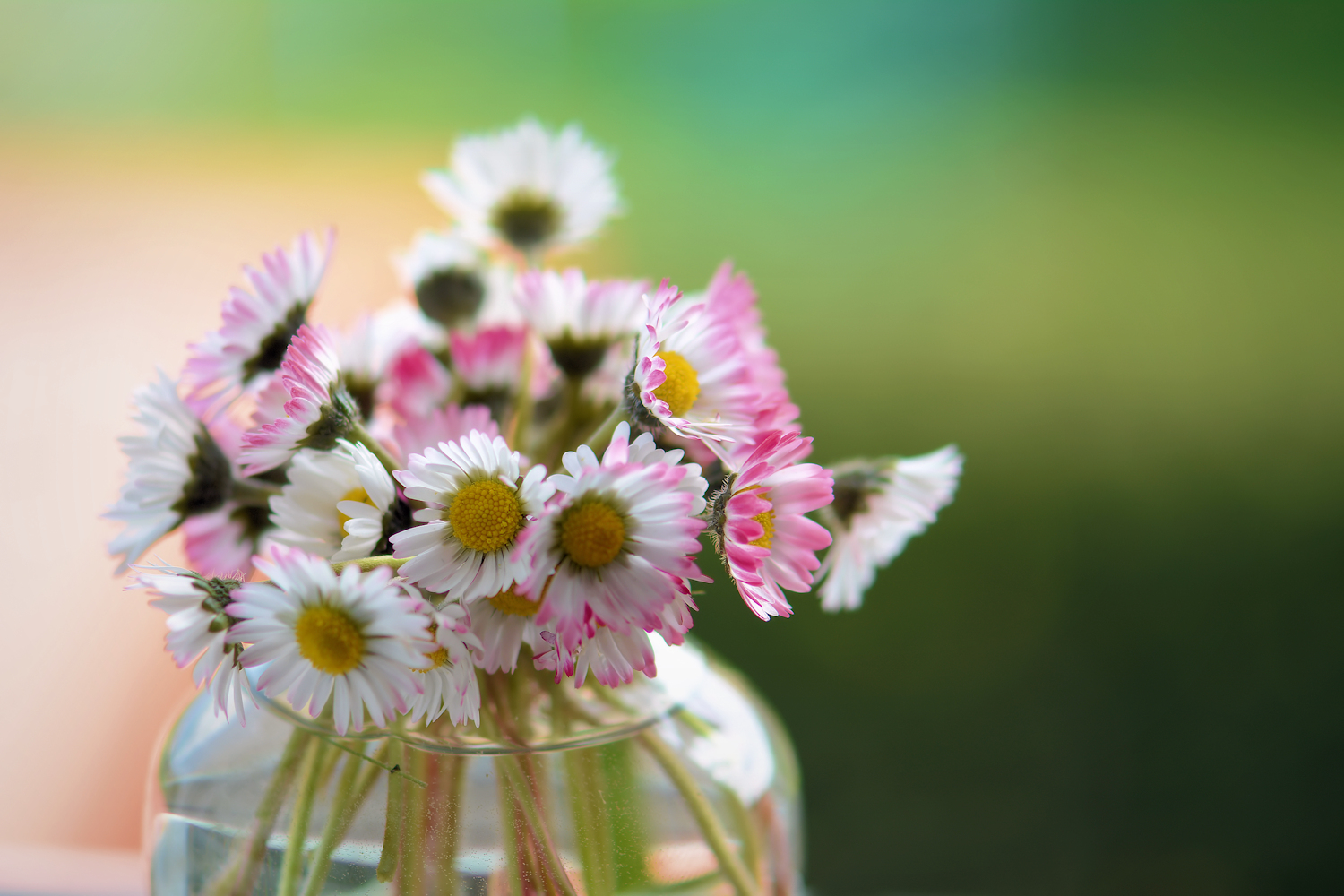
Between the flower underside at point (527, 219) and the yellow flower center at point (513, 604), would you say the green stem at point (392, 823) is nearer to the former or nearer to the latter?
the yellow flower center at point (513, 604)

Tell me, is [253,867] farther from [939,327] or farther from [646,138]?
[646,138]

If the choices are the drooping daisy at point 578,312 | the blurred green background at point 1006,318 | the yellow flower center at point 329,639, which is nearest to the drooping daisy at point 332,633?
the yellow flower center at point 329,639

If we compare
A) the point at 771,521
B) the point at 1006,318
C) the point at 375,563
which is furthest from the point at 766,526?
the point at 1006,318

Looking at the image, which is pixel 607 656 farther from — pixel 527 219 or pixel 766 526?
pixel 527 219

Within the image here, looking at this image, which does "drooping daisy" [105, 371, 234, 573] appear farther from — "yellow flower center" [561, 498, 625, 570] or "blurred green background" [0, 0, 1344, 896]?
"blurred green background" [0, 0, 1344, 896]

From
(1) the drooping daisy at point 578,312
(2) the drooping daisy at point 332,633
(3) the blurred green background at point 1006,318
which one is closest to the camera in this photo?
(2) the drooping daisy at point 332,633

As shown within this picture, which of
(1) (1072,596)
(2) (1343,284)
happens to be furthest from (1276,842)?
(2) (1343,284)
